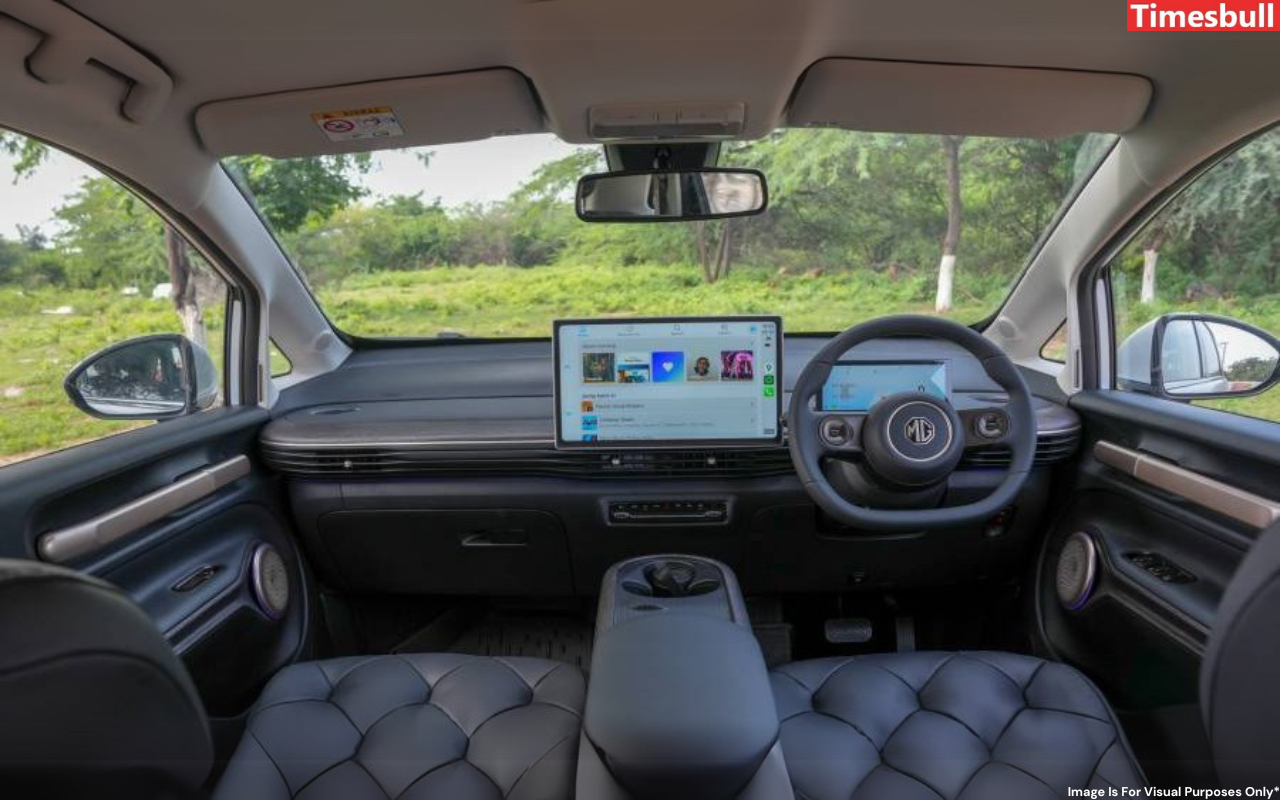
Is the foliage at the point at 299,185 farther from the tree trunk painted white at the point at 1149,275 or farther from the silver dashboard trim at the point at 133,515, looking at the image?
the tree trunk painted white at the point at 1149,275

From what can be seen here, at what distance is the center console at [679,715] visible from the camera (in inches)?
52.5

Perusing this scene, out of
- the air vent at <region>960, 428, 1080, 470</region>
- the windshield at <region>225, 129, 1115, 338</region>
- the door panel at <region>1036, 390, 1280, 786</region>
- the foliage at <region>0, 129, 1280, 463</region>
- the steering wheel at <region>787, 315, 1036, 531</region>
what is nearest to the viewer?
the door panel at <region>1036, 390, 1280, 786</region>

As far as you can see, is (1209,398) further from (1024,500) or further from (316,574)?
(316,574)

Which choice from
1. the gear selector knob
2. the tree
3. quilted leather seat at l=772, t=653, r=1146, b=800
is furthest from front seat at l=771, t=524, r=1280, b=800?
the tree

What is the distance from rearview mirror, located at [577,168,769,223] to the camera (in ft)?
8.41

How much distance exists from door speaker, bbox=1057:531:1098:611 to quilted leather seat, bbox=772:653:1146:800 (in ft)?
1.40

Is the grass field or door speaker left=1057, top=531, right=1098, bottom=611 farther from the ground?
the grass field

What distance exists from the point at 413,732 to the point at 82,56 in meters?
1.66

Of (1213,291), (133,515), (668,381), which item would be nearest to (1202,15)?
(1213,291)

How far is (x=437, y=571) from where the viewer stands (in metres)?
2.78


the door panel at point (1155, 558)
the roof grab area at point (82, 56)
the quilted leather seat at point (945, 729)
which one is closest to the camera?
the roof grab area at point (82, 56)

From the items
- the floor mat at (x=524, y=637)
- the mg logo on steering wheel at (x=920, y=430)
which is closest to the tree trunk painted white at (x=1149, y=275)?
the mg logo on steering wheel at (x=920, y=430)

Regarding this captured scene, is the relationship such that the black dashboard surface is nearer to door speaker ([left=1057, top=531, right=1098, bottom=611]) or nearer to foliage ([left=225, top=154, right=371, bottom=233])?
door speaker ([left=1057, top=531, right=1098, bottom=611])

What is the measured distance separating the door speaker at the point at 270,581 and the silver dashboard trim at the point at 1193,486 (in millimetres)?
2588
